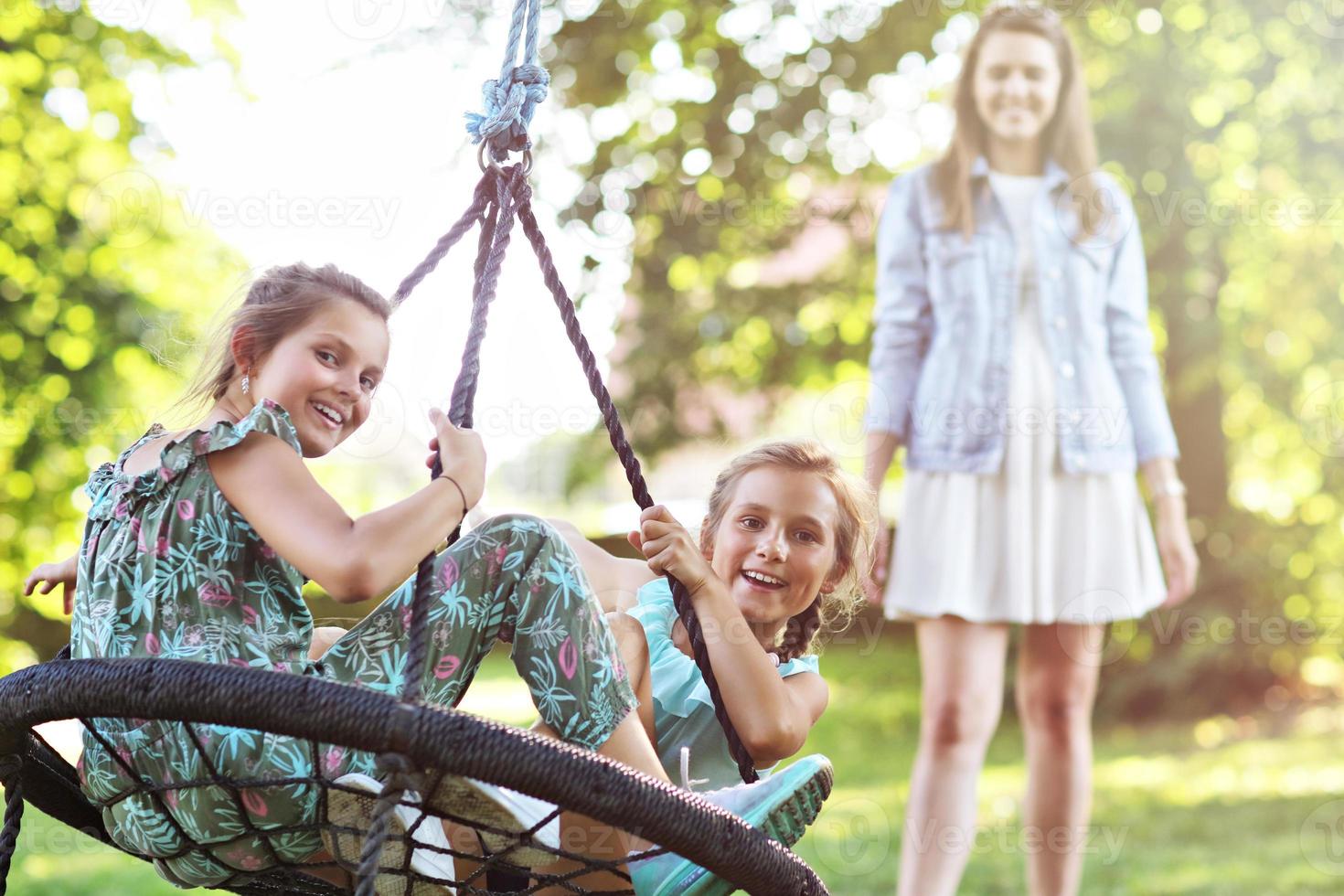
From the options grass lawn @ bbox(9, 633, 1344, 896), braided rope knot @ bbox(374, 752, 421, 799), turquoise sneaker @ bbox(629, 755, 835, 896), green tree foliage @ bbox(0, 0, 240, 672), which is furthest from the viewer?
green tree foliage @ bbox(0, 0, 240, 672)

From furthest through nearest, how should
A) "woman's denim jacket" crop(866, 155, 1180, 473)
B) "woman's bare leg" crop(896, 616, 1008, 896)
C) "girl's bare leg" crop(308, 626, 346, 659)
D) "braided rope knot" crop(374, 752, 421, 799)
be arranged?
"woman's denim jacket" crop(866, 155, 1180, 473), "woman's bare leg" crop(896, 616, 1008, 896), "girl's bare leg" crop(308, 626, 346, 659), "braided rope knot" crop(374, 752, 421, 799)

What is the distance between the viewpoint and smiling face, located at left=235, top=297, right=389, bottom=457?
Result: 4.92ft

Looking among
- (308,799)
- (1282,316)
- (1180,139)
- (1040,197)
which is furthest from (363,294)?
(1282,316)

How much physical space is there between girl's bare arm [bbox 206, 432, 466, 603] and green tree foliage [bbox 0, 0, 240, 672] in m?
4.77

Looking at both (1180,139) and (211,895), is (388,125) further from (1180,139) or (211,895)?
(1180,139)

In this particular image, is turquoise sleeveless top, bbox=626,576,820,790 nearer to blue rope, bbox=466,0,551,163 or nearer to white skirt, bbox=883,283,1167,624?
blue rope, bbox=466,0,551,163

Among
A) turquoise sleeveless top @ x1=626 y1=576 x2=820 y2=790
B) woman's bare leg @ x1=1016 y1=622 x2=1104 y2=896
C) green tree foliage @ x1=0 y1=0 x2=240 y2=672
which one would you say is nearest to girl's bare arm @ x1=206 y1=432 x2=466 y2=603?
turquoise sleeveless top @ x1=626 y1=576 x2=820 y2=790

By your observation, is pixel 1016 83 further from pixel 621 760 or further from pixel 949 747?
pixel 621 760

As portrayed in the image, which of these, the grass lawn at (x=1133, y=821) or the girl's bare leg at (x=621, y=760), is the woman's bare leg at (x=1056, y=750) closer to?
the grass lawn at (x=1133, y=821)

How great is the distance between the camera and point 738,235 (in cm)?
559

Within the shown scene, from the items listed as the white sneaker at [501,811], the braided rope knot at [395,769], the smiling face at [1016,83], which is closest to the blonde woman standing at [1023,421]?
the smiling face at [1016,83]

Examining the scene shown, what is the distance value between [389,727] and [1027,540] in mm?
2284

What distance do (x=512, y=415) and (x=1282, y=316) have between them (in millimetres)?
3457

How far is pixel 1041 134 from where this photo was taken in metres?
3.37
